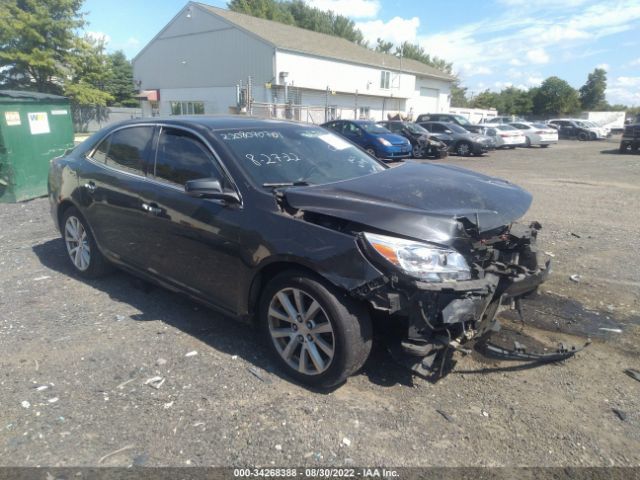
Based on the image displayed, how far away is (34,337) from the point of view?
3.78 m

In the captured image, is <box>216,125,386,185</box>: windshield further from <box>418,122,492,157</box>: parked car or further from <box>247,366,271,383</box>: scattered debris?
<box>418,122,492,157</box>: parked car

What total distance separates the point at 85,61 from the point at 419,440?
4288cm

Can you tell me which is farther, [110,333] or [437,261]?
[110,333]

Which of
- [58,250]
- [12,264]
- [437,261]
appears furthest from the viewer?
[58,250]

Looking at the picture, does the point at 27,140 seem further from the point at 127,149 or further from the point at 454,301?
the point at 454,301

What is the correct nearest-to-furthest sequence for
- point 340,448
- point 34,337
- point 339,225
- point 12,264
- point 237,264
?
point 340,448 < point 339,225 < point 237,264 < point 34,337 < point 12,264

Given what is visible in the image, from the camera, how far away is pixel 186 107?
116 ft

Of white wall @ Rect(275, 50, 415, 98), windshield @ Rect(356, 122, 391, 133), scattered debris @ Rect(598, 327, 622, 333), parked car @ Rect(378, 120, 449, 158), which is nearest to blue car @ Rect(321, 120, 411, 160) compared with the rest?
windshield @ Rect(356, 122, 391, 133)

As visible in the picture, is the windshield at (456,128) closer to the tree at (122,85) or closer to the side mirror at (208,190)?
the side mirror at (208,190)

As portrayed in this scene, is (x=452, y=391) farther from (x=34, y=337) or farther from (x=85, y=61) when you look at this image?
(x=85, y=61)

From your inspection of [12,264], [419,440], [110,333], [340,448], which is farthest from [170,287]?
[12,264]

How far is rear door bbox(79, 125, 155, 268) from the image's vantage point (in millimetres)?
4086

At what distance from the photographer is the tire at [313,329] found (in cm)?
284

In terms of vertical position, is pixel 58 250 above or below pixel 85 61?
below
